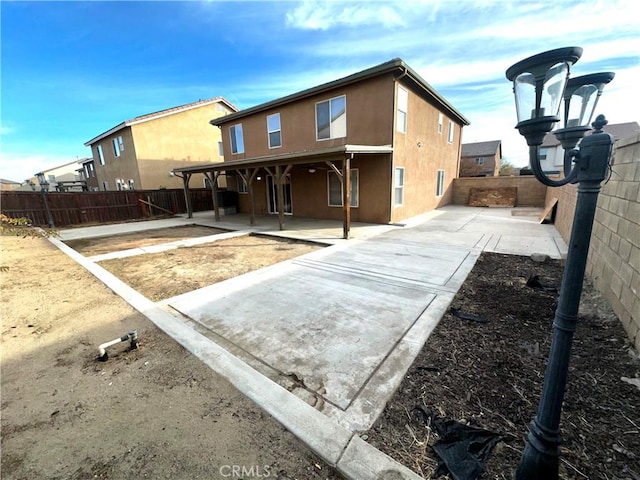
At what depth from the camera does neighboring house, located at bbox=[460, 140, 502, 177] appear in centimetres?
3153

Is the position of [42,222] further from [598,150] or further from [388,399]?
[598,150]

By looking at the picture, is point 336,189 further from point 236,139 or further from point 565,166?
point 565,166

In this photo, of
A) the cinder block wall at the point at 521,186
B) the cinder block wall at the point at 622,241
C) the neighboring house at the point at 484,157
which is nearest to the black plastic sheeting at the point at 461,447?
the cinder block wall at the point at 622,241

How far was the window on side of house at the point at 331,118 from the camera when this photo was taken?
10430mm

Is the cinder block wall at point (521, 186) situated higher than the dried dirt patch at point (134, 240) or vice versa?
the cinder block wall at point (521, 186)

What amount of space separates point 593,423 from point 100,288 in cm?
650

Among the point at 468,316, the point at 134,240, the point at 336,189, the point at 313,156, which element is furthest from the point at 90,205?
the point at 468,316

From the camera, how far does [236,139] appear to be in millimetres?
14945

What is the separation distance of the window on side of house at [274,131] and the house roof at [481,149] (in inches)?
1245

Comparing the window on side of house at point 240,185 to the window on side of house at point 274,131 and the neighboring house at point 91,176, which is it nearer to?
the window on side of house at point 274,131

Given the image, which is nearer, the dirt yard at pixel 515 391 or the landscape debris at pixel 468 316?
the dirt yard at pixel 515 391

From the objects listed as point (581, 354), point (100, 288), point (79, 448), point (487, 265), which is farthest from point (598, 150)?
point (100, 288)

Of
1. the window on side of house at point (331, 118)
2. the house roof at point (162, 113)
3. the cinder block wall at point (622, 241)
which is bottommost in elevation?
the cinder block wall at point (622, 241)

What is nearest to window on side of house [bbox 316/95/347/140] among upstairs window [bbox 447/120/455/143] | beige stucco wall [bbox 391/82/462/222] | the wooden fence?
beige stucco wall [bbox 391/82/462/222]
